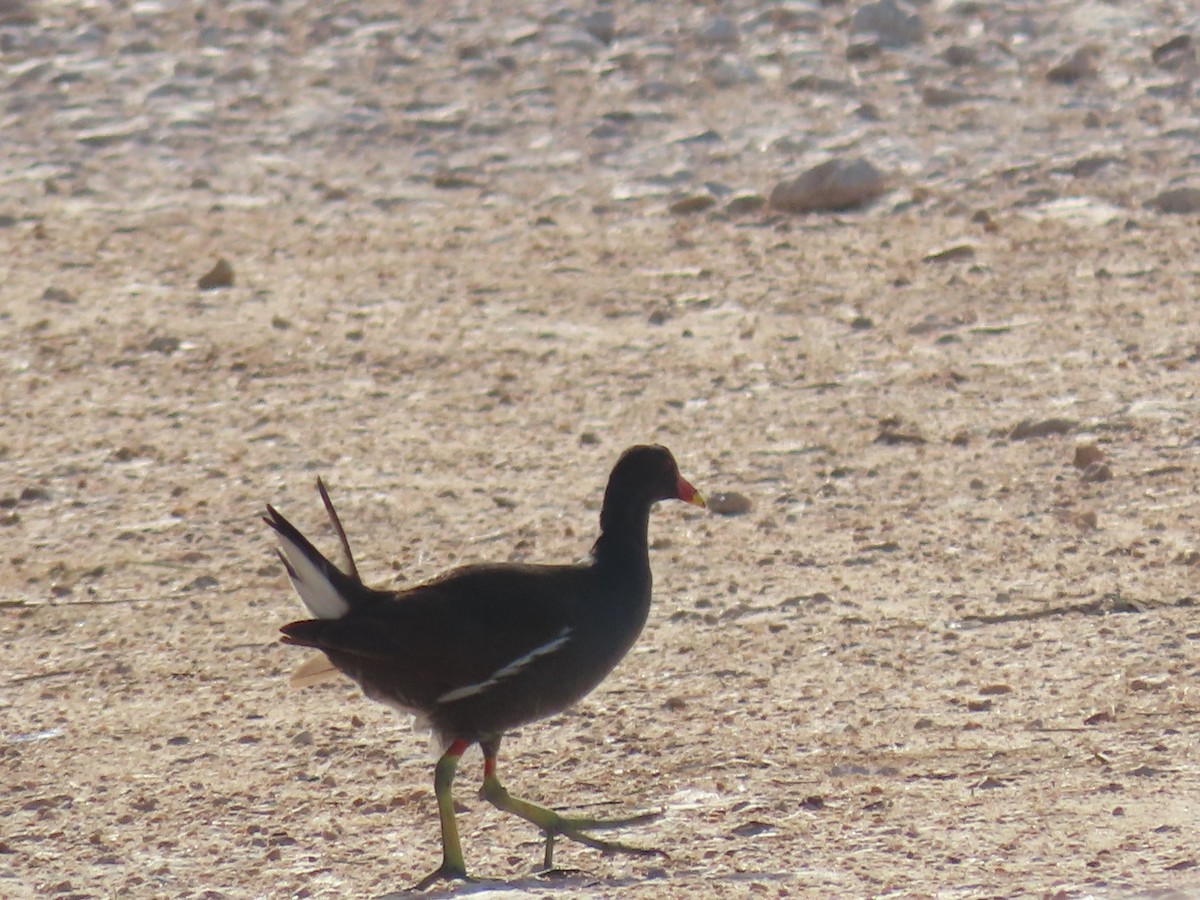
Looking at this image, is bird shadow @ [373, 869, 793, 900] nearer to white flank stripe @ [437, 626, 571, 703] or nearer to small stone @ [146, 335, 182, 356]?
white flank stripe @ [437, 626, 571, 703]

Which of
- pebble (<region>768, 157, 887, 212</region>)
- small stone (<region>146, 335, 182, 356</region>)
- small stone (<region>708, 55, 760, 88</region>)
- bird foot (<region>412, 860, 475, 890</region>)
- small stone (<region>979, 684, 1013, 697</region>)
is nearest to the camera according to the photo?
bird foot (<region>412, 860, 475, 890</region>)

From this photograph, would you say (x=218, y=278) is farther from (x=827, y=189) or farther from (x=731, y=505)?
(x=731, y=505)

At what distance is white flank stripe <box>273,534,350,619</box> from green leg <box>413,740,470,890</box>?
1.45ft

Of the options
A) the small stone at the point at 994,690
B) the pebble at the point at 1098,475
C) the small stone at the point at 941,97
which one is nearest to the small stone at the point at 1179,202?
the small stone at the point at 941,97

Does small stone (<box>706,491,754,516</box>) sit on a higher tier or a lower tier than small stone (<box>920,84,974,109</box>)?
higher

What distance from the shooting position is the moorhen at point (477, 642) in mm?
4969

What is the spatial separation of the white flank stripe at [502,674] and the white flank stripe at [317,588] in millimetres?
351

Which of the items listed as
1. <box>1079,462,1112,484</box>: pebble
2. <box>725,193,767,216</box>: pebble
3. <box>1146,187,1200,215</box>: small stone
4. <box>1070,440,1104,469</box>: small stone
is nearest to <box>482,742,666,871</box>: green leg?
<box>1079,462,1112,484</box>: pebble

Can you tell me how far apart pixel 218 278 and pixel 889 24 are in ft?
16.4

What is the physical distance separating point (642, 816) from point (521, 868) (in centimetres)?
32

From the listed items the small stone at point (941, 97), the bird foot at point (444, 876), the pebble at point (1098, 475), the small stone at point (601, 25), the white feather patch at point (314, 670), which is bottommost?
the small stone at point (941, 97)

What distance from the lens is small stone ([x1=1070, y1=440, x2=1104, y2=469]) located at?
24.2 feet

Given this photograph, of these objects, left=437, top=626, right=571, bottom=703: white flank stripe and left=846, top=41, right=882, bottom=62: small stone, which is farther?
left=846, top=41, right=882, bottom=62: small stone

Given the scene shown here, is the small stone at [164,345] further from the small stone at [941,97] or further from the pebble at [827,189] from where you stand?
the small stone at [941,97]
